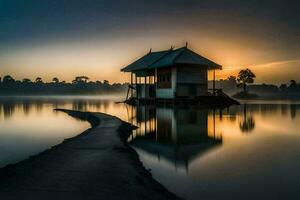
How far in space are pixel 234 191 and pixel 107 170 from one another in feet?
11.2

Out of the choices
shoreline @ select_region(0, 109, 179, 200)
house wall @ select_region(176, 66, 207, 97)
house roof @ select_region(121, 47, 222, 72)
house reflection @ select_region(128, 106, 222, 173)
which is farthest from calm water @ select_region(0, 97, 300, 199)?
house wall @ select_region(176, 66, 207, 97)

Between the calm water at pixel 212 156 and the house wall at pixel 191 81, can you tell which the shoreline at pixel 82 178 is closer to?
the calm water at pixel 212 156

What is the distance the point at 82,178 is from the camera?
8211 millimetres

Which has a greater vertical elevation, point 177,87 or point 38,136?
point 177,87

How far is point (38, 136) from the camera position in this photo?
21266 mm

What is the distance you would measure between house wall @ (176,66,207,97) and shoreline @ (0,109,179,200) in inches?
1232

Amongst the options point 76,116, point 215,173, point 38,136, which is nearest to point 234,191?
point 215,173

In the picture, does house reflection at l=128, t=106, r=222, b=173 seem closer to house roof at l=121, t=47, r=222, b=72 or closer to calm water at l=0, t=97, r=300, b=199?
calm water at l=0, t=97, r=300, b=199

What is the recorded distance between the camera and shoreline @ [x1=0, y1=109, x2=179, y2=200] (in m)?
7.14

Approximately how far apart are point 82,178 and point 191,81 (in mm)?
36204

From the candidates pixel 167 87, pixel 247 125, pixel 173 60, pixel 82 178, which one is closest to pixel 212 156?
pixel 82 178

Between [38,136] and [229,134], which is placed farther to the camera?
[38,136]

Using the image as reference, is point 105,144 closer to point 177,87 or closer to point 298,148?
point 298,148

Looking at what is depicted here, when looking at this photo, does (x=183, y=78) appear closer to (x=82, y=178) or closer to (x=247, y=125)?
(x=247, y=125)
